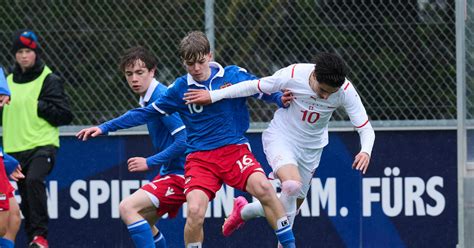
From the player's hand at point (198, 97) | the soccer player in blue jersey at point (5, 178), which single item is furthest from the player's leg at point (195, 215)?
the soccer player in blue jersey at point (5, 178)

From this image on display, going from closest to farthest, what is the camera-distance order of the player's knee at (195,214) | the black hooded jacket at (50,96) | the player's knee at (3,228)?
the player's knee at (195,214)
the player's knee at (3,228)
the black hooded jacket at (50,96)

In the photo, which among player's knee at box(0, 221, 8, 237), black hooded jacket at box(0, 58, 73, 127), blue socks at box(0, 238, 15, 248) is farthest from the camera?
black hooded jacket at box(0, 58, 73, 127)

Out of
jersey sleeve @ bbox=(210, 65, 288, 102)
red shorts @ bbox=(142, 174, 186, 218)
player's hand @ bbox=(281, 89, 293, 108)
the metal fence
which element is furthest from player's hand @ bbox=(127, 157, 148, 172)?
the metal fence

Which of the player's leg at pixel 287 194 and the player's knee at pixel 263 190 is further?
the player's leg at pixel 287 194

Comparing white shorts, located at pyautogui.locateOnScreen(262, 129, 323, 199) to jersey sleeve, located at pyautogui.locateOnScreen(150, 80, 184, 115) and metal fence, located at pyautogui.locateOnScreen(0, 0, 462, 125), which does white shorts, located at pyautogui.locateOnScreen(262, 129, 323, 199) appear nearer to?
jersey sleeve, located at pyautogui.locateOnScreen(150, 80, 184, 115)

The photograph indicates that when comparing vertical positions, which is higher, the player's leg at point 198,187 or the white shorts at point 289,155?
the white shorts at point 289,155

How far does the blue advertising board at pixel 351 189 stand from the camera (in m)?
9.69

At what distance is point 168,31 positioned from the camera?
384 inches

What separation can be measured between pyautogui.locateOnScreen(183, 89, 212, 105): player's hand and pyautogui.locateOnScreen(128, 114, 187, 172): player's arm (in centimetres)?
42

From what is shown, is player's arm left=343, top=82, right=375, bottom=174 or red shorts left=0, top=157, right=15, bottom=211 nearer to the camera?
player's arm left=343, top=82, right=375, bottom=174

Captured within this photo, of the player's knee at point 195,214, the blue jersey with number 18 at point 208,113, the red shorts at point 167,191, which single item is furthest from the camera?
the red shorts at point 167,191

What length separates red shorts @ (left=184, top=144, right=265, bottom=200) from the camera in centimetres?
780

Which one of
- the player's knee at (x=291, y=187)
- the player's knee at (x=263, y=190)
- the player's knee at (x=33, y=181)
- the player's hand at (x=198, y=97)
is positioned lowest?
the player's knee at (x=263, y=190)

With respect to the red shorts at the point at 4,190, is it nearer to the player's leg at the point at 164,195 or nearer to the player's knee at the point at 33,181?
the player's knee at the point at 33,181
